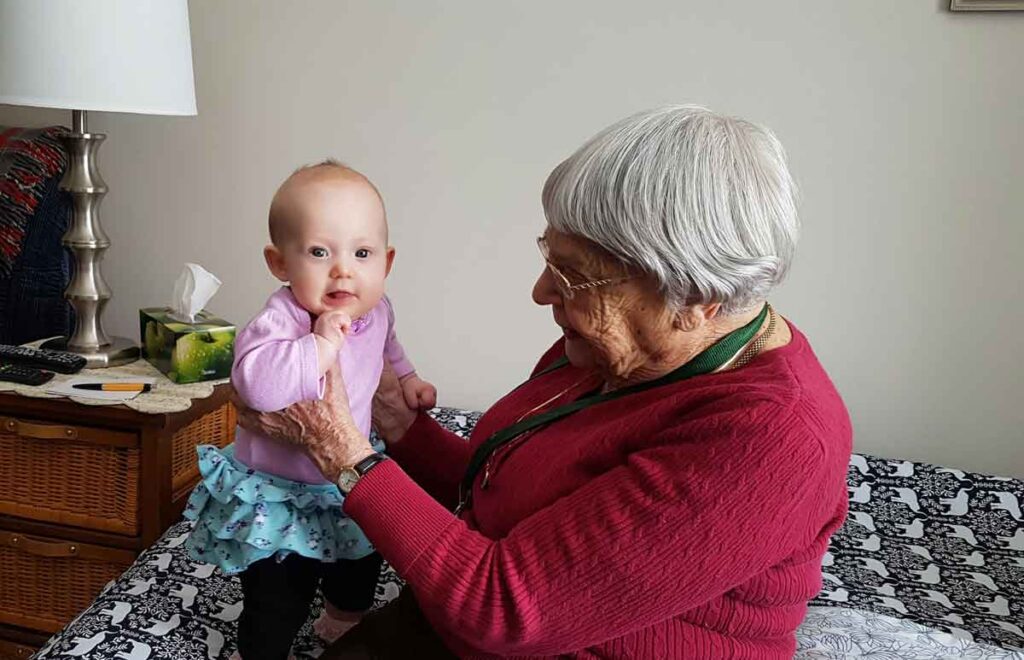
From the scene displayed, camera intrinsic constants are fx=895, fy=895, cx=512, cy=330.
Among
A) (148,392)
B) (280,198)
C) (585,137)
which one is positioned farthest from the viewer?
(585,137)

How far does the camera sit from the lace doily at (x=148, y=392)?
185 centimetres

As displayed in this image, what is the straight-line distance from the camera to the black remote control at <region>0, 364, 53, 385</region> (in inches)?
75.8

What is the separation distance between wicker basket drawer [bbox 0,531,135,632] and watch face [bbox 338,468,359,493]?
1062 millimetres

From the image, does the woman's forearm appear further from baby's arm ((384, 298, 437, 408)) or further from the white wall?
the white wall

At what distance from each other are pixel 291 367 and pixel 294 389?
29 millimetres

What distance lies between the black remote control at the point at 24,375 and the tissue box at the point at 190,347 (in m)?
0.23

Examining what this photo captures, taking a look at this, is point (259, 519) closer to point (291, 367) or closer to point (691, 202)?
point (291, 367)

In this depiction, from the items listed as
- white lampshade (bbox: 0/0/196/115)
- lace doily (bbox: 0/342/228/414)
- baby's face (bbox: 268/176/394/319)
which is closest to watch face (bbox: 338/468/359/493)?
baby's face (bbox: 268/176/394/319)

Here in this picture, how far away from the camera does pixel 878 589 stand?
1.68m

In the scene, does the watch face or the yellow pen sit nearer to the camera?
the watch face

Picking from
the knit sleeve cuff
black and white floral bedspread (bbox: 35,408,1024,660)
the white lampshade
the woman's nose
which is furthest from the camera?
the white lampshade

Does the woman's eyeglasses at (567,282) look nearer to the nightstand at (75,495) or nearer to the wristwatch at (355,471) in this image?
the wristwatch at (355,471)

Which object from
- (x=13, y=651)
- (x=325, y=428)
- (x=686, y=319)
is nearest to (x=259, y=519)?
(x=325, y=428)

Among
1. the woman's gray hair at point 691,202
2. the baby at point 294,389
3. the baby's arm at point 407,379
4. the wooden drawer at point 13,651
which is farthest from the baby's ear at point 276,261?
the wooden drawer at point 13,651
